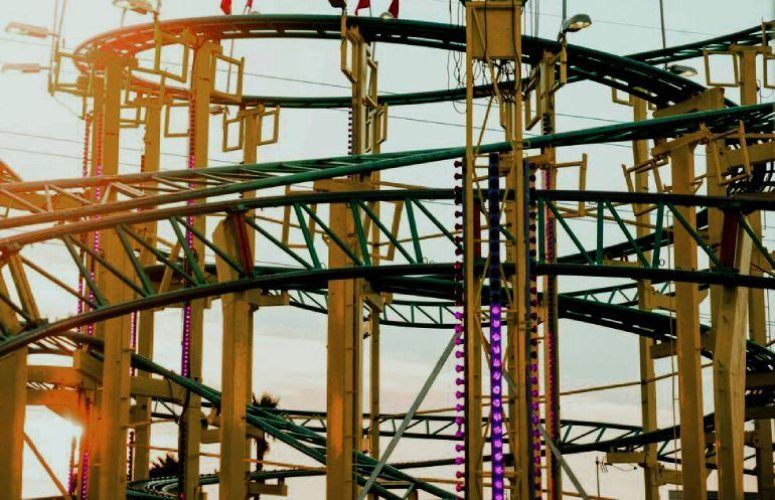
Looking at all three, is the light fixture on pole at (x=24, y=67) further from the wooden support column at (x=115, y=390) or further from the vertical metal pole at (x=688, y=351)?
the vertical metal pole at (x=688, y=351)

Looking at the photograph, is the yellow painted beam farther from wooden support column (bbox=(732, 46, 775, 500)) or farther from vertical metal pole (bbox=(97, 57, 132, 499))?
vertical metal pole (bbox=(97, 57, 132, 499))

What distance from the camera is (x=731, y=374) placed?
2133 centimetres

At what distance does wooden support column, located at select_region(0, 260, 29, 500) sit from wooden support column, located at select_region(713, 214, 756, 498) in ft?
40.7

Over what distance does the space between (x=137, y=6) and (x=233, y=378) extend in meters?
8.86

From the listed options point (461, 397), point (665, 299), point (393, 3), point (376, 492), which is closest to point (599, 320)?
point (665, 299)

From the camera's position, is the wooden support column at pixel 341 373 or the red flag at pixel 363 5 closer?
the wooden support column at pixel 341 373

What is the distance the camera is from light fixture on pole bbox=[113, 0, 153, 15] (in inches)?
970

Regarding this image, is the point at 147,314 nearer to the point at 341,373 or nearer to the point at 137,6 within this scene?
the point at 137,6

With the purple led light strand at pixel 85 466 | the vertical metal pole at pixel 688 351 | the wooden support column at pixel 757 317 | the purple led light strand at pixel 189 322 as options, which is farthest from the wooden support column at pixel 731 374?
the purple led light strand at pixel 85 466

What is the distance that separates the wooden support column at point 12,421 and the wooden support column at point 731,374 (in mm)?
12393

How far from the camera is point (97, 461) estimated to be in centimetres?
2472

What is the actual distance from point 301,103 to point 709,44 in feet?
38.3

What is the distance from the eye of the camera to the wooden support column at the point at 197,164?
24922 millimetres

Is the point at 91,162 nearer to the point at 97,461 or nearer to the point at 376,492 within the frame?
the point at 97,461
